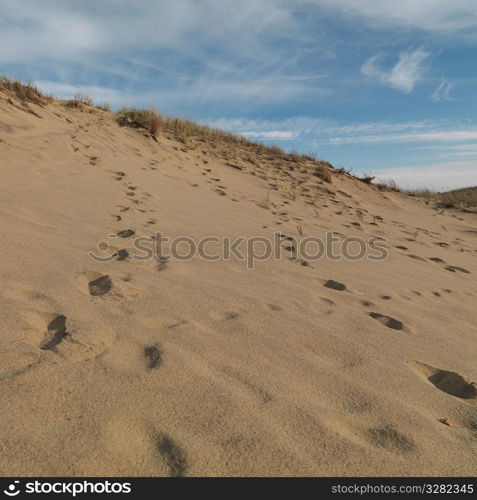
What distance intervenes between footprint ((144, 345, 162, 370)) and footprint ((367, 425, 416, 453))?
78cm

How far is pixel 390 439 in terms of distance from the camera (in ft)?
4.32

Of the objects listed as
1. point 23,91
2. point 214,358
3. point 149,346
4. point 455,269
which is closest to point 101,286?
point 149,346

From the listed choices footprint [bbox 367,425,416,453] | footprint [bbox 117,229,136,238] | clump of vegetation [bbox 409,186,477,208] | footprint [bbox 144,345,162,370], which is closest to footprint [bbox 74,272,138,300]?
footprint [bbox 144,345,162,370]

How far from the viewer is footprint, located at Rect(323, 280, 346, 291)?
9.31 ft

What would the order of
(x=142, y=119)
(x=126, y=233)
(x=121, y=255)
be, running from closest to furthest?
(x=121, y=255), (x=126, y=233), (x=142, y=119)

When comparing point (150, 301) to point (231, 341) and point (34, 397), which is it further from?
point (34, 397)

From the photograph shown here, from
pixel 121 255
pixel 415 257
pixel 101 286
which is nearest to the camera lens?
pixel 101 286

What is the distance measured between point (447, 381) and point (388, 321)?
594 mm

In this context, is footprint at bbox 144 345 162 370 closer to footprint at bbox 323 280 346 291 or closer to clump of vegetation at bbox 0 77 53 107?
footprint at bbox 323 280 346 291

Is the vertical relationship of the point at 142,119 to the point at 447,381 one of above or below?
above

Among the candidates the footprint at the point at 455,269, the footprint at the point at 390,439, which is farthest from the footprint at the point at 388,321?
the footprint at the point at 455,269

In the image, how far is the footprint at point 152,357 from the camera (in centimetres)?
155

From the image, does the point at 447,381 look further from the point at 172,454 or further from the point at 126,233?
the point at 126,233

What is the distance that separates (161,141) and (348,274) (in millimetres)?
5905
